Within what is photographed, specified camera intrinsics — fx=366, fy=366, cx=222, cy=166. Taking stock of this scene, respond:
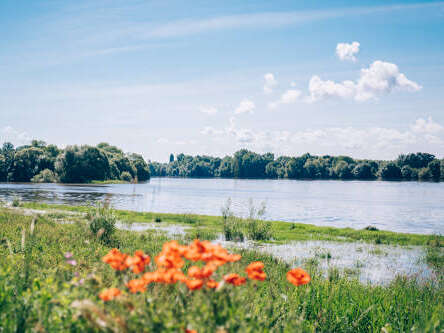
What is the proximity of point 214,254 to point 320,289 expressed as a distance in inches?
220

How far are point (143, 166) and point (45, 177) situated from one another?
42.8 m

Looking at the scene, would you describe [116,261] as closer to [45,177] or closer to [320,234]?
[320,234]

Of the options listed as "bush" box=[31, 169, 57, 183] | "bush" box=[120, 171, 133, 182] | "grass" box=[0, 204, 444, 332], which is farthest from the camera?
"bush" box=[120, 171, 133, 182]

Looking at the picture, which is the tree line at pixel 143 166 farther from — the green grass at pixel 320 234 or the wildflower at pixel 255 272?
the wildflower at pixel 255 272

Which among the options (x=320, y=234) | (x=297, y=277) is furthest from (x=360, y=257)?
(x=297, y=277)

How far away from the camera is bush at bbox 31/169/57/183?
271ft

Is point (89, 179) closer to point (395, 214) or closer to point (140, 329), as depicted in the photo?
point (395, 214)

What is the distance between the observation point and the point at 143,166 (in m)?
123

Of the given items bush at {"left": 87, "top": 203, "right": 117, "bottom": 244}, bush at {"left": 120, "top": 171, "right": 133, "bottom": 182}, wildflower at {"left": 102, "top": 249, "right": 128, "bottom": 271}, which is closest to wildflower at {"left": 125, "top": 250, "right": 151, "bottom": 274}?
wildflower at {"left": 102, "top": 249, "right": 128, "bottom": 271}

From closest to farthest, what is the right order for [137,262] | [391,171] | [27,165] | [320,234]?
[137,262] < [320,234] < [27,165] < [391,171]

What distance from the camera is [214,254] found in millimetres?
2834

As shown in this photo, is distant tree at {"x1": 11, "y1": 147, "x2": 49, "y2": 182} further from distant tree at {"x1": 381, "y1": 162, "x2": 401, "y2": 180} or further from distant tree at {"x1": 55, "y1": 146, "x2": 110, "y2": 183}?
distant tree at {"x1": 381, "y1": 162, "x2": 401, "y2": 180}

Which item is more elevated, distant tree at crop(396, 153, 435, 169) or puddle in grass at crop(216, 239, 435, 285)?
distant tree at crop(396, 153, 435, 169)

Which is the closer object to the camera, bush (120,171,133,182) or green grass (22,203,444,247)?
green grass (22,203,444,247)
